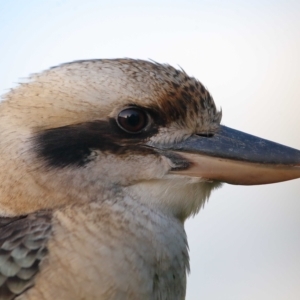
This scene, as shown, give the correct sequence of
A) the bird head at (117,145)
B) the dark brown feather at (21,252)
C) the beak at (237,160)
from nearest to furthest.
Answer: the dark brown feather at (21,252) → the bird head at (117,145) → the beak at (237,160)

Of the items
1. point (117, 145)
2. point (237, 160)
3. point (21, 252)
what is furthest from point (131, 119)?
point (21, 252)

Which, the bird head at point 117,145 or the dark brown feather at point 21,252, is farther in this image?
the bird head at point 117,145

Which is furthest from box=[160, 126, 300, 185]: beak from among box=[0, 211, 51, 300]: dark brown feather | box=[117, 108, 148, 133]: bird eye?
box=[0, 211, 51, 300]: dark brown feather

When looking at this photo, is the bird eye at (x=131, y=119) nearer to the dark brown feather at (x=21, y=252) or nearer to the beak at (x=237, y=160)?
the beak at (x=237, y=160)

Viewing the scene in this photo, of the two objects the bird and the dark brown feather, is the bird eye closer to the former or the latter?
the bird

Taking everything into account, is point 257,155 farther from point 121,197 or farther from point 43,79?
point 43,79

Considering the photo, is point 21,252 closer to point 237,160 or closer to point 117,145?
point 117,145

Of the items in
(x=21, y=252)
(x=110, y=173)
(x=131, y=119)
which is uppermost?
(x=131, y=119)

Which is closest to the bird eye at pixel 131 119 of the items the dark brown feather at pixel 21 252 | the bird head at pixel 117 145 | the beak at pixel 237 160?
the bird head at pixel 117 145
